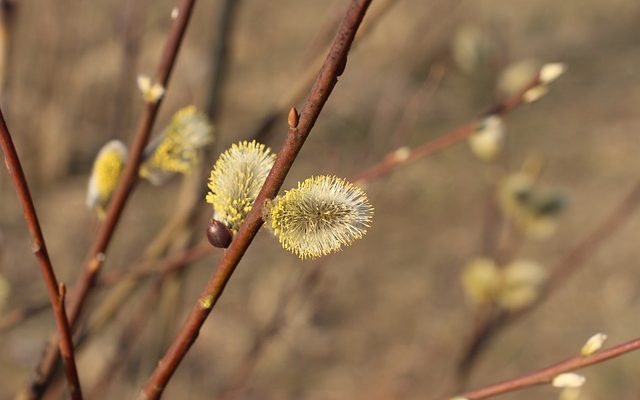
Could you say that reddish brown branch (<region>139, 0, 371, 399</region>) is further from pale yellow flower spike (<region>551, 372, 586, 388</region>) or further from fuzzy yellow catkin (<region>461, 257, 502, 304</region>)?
fuzzy yellow catkin (<region>461, 257, 502, 304</region>)

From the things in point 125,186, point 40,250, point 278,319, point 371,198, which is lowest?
point 40,250

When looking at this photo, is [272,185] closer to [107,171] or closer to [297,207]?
[297,207]

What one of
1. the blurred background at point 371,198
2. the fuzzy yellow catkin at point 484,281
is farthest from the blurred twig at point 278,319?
the fuzzy yellow catkin at point 484,281

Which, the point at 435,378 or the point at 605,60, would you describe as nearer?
the point at 435,378

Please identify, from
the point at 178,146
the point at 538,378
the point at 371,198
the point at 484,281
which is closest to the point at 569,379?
the point at 538,378

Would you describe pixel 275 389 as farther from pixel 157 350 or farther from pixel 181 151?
pixel 181 151

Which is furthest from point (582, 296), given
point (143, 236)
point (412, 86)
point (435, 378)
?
point (143, 236)
